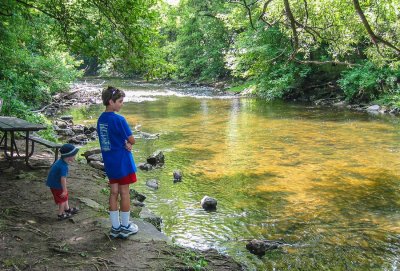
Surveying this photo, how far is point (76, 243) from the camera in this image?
16.3ft

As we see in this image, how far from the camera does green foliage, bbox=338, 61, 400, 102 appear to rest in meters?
21.3

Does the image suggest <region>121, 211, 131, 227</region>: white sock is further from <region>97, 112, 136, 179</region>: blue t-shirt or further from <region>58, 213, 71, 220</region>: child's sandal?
<region>58, 213, 71, 220</region>: child's sandal

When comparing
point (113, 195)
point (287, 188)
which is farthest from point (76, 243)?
point (287, 188)

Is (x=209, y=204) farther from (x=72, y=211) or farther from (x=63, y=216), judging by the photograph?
(x=63, y=216)

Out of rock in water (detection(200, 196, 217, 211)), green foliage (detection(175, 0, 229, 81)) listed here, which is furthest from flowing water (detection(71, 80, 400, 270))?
green foliage (detection(175, 0, 229, 81))

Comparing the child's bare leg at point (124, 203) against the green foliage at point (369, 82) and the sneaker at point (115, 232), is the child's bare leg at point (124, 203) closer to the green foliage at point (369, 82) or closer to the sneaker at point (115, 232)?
the sneaker at point (115, 232)

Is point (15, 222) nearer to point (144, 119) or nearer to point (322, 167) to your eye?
point (322, 167)

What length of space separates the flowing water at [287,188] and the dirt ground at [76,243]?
3.98 ft

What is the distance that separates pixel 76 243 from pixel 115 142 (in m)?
1.35

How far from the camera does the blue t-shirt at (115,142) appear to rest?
4.84 meters

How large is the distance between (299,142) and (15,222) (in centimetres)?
1042

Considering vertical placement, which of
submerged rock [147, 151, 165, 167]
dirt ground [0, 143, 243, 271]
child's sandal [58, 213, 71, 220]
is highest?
child's sandal [58, 213, 71, 220]

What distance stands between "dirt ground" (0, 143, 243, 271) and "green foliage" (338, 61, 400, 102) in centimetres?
1883

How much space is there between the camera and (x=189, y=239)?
6598 millimetres
